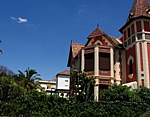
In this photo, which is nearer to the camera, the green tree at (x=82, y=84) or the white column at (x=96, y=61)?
the green tree at (x=82, y=84)

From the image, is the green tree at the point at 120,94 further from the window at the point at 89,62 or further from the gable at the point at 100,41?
the gable at the point at 100,41

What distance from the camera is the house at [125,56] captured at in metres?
26.8

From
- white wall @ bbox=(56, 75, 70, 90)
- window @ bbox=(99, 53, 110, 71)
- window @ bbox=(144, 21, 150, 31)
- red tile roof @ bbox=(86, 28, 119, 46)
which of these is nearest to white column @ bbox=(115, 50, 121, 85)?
window @ bbox=(99, 53, 110, 71)

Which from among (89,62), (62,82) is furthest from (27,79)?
(62,82)

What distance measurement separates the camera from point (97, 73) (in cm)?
2831

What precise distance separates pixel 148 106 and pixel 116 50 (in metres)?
11.1

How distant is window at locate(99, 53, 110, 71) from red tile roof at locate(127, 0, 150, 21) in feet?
20.1

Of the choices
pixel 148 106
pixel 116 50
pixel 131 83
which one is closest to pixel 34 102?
pixel 148 106

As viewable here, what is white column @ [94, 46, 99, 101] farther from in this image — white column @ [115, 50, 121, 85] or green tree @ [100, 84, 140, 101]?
green tree @ [100, 84, 140, 101]

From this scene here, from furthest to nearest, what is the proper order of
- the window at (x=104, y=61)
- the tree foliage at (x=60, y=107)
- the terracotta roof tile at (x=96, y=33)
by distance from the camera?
the terracotta roof tile at (x=96, y=33), the window at (x=104, y=61), the tree foliage at (x=60, y=107)

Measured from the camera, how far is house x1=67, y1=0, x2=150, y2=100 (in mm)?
26750

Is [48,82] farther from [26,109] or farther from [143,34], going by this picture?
[26,109]

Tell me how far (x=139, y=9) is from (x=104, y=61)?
8436mm

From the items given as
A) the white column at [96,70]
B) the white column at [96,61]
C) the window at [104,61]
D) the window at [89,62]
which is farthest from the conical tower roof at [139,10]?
the window at [89,62]
